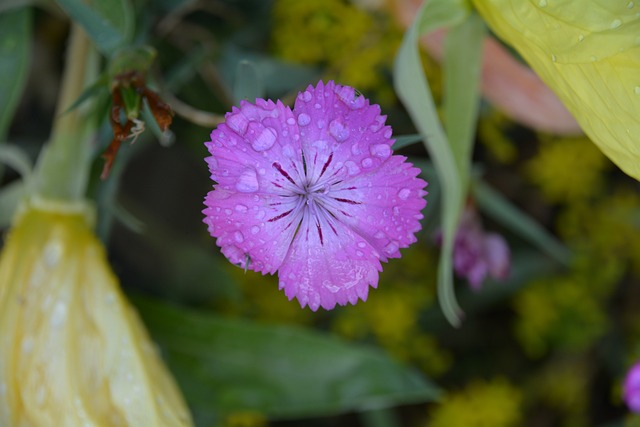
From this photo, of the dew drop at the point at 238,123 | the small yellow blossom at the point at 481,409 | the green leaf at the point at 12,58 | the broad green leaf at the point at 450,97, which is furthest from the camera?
the small yellow blossom at the point at 481,409

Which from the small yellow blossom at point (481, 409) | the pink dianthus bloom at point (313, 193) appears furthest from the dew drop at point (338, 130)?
the small yellow blossom at point (481, 409)

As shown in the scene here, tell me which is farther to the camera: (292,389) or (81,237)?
(292,389)

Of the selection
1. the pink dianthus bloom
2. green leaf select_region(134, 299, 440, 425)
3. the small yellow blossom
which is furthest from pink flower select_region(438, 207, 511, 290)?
the pink dianthus bloom

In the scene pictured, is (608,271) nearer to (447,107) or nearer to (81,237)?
(447,107)

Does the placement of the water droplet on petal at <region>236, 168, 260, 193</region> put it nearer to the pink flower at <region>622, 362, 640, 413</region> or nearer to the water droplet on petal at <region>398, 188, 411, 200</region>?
the water droplet on petal at <region>398, 188, 411, 200</region>

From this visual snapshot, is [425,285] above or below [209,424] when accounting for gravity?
above

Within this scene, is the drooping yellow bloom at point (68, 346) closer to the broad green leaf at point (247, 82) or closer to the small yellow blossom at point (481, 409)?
the broad green leaf at point (247, 82)

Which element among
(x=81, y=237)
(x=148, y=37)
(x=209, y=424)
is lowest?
(x=209, y=424)

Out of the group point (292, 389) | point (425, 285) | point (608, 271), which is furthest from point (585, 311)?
point (292, 389)

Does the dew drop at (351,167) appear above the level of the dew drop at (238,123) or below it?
below
